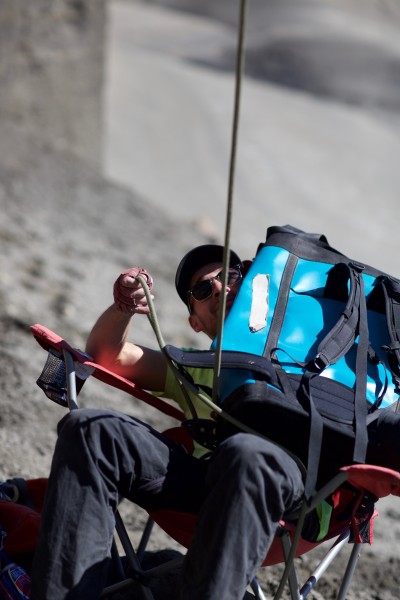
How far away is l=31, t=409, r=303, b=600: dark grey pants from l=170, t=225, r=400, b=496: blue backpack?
0.17 meters

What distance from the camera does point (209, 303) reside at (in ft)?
9.48

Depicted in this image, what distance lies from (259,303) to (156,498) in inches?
26.2

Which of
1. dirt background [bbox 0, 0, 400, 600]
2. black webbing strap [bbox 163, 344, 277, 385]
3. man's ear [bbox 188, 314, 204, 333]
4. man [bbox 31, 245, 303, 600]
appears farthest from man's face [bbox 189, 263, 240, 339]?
dirt background [bbox 0, 0, 400, 600]

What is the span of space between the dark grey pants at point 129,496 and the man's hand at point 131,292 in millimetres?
443

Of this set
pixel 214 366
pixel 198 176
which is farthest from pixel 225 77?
pixel 214 366

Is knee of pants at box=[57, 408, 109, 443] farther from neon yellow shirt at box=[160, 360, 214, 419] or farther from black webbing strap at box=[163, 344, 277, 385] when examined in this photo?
neon yellow shirt at box=[160, 360, 214, 419]

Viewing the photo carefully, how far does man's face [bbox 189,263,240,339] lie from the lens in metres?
2.88

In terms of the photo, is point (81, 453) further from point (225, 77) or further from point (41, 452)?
point (225, 77)

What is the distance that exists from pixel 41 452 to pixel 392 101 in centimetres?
1260

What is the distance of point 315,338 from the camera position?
2793 millimetres

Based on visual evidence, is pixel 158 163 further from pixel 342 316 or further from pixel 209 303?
pixel 342 316

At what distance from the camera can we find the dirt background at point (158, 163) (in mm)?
4848

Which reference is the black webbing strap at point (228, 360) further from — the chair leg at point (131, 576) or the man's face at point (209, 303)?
the chair leg at point (131, 576)

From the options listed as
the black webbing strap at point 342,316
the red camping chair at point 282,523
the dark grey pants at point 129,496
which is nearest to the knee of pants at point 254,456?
the dark grey pants at point 129,496
